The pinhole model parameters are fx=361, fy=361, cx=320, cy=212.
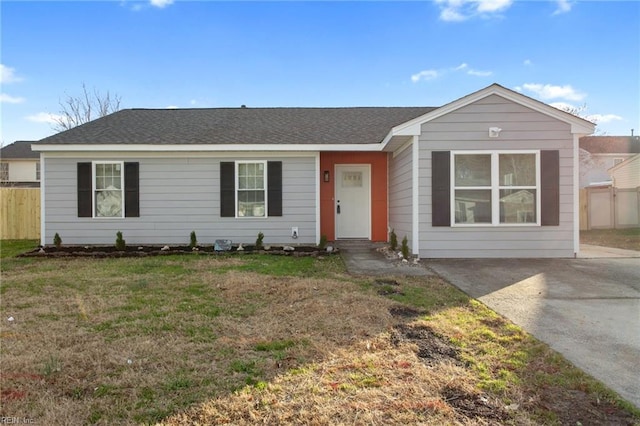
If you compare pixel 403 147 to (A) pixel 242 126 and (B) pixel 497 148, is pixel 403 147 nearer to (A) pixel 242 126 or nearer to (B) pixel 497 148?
(B) pixel 497 148

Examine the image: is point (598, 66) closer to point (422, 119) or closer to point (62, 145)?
point (422, 119)

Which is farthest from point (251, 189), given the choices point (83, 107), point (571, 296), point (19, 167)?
point (19, 167)

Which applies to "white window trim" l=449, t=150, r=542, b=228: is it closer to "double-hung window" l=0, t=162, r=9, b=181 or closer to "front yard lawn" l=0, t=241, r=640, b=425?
"front yard lawn" l=0, t=241, r=640, b=425

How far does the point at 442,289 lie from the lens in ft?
17.0

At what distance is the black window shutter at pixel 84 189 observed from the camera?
9203mm

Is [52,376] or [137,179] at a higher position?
[137,179]

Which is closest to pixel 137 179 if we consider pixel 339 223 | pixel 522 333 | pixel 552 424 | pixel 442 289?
pixel 339 223

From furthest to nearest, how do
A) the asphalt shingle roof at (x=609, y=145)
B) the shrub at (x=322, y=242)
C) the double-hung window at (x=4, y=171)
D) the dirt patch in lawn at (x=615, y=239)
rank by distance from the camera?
the asphalt shingle roof at (x=609, y=145) < the double-hung window at (x=4, y=171) < the dirt patch in lawn at (x=615, y=239) < the shrub at (x=322, y=242)

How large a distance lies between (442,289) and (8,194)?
1412 centimetres

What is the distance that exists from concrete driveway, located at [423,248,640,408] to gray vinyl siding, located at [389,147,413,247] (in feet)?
4.19

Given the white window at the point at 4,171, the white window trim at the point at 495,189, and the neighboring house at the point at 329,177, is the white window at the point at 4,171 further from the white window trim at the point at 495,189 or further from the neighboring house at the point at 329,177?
the white window trim at the point at 495,189

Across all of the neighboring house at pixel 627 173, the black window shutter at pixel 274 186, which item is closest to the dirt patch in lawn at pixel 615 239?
the black window shutter at pixel 274 186

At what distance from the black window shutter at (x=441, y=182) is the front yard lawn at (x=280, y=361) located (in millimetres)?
2650

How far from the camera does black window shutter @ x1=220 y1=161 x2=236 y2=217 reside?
364 inches
